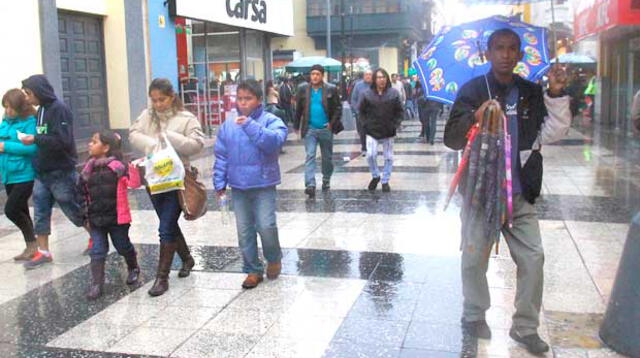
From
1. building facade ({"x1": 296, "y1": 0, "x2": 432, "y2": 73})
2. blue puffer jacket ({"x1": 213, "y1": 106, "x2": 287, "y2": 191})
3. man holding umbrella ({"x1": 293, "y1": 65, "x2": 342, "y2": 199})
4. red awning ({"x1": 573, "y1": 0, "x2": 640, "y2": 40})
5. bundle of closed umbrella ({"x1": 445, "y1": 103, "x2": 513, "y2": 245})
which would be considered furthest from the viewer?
building facade ({"x1": 296, "y1": 0, "x2": 432, "y2": 73})

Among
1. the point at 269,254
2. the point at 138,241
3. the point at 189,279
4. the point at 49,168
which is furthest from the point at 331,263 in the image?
the point at 49,168

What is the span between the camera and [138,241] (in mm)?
7137

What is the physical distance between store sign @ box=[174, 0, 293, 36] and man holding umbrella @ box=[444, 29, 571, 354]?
1233 centimetres

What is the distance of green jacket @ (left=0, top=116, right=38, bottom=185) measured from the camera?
6258mm

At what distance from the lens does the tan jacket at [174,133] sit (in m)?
5.36

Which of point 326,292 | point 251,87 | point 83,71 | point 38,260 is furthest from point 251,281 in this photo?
point 83,71

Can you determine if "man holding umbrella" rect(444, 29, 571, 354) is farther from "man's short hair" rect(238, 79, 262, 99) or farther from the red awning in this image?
the red awning


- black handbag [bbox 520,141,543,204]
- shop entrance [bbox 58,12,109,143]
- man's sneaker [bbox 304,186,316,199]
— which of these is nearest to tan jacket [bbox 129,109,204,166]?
black handbag [bbox 520,141,543,204]

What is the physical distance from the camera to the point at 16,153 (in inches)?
245

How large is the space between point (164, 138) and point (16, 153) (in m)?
1.81

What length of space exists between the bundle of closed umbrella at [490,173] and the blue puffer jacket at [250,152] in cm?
170

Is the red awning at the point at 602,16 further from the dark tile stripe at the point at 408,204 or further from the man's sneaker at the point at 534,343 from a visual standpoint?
the man's sneaker at the point at 534,343

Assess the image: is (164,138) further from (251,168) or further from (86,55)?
(86,55)

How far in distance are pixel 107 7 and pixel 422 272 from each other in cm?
1009
